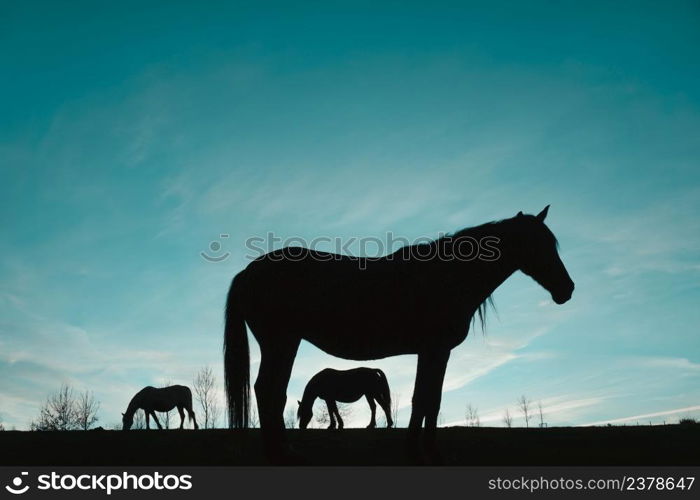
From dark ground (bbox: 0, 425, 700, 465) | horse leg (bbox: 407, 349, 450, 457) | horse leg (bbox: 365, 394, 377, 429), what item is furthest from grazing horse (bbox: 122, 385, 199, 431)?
horse leg (bbox: 407, 349, 450, 457)

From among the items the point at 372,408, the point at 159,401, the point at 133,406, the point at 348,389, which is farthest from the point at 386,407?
the point at 133,406

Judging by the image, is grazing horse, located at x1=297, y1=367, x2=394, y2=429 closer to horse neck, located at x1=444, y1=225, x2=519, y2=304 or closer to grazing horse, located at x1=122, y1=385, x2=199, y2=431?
horse neck, located at x1=444, y1=225, x2=519, y2=304

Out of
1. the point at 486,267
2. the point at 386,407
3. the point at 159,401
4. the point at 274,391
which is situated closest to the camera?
the point at 274,391

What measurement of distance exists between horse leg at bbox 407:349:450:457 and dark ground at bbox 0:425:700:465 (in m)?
0.38

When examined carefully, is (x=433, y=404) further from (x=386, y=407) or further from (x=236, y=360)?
(x=386, y=407)

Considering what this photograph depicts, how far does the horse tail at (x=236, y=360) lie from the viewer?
27.3 ft

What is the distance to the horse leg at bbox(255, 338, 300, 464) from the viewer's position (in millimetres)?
7734

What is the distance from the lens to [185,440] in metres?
10.5

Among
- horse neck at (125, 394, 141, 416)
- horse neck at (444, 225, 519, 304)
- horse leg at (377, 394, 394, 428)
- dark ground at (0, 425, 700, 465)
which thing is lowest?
dark ground at (0, 425, 700, 465)

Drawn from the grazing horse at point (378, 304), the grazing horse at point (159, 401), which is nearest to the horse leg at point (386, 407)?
the grazing horse at point (378, 304)

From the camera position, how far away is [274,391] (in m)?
7.96

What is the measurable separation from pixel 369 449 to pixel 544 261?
13.5 feet

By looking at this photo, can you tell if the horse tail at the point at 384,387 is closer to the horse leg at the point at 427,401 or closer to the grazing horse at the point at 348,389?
the grazing horse at the point at 348,389
